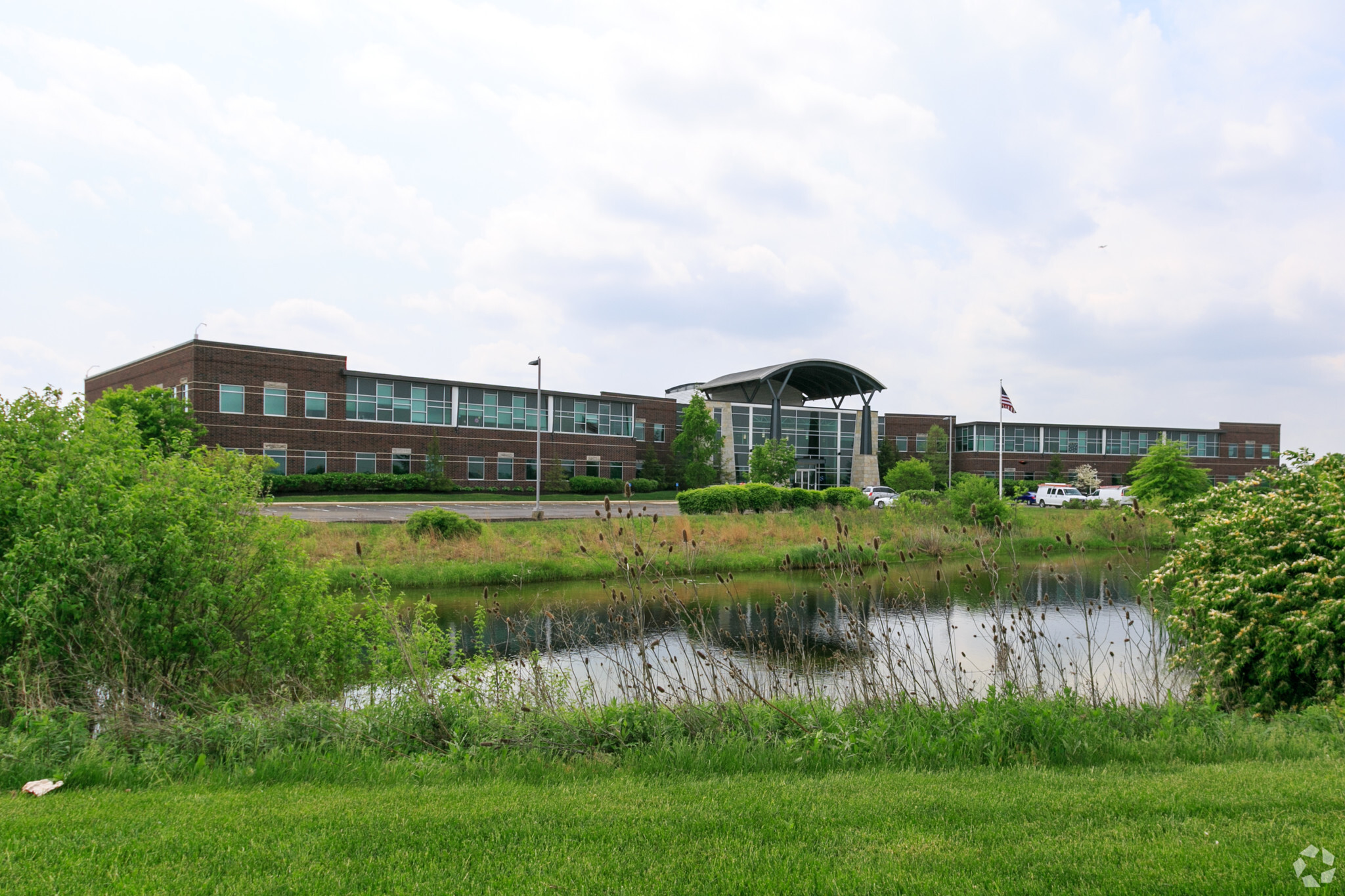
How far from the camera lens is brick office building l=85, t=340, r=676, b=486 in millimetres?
42469

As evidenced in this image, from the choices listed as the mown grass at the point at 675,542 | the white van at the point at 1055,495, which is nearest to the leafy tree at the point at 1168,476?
the mown grass at the point at 675,542

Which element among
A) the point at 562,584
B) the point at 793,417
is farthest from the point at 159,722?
the point at 793,417

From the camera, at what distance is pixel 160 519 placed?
7.43 meters

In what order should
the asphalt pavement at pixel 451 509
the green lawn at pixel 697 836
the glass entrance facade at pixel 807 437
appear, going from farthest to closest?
the glass entrance facade at pixel 807 437, the asphalt pavement at pixel 451 509, the green lawn at pixel 697 836

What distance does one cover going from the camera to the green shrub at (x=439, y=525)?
955 inches

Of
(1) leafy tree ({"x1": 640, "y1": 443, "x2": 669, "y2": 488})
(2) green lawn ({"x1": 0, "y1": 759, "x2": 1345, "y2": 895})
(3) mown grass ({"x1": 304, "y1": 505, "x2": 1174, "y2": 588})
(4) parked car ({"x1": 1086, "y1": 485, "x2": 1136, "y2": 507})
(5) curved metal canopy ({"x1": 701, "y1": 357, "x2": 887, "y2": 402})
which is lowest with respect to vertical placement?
(3) mown grass ({"x1": 304, "y1": 505, "x2": 1174, "y2": 588})

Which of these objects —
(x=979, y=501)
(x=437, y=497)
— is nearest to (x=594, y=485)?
(x=437, y=497)

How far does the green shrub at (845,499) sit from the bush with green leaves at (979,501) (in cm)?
540

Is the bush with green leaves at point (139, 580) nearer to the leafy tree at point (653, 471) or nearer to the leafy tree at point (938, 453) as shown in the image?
the leafy tree at point (653, 471)

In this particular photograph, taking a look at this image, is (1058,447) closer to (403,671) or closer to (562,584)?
(562,584)

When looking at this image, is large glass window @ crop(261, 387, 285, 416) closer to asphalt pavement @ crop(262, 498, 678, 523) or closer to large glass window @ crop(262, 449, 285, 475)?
large glass window @ crop(262, 449, 285, 475)

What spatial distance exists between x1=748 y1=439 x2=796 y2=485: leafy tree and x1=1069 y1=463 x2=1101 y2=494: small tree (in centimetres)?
2514

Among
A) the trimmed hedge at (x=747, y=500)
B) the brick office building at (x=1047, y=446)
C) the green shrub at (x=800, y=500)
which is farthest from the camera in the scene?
the brick office building at (x=1047, y=446)

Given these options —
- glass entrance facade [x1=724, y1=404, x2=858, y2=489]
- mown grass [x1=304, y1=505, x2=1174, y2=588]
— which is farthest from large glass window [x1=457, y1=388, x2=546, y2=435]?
mown grass [x1=304, y1=505, x2=1174, y2=588]
